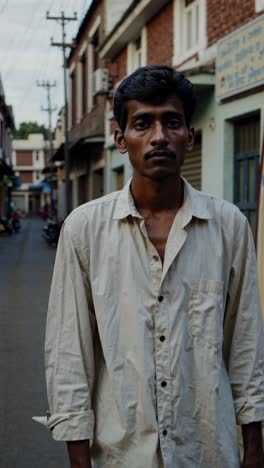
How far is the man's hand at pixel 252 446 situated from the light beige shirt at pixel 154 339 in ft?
0.10

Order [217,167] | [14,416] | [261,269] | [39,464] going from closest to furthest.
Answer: [39,464], [14,416], [261,269], [217,167]

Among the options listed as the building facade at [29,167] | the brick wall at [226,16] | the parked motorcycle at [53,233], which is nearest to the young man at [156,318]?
the brick wall at [226,16]

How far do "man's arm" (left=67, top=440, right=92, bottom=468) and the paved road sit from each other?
233 cm

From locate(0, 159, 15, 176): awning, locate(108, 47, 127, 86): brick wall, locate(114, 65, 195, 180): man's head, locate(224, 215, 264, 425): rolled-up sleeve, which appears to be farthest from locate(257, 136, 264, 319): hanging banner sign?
locate(0, 159, 15, 176): awning

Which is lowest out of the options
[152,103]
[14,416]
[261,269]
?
[14,416]

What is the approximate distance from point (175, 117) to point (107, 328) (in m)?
0.65

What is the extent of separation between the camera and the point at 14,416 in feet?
16.0

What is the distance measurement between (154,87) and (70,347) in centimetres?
79

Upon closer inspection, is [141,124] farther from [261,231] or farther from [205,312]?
[261,231]

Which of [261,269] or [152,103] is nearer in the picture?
[152,103]

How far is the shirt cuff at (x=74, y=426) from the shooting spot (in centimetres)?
185

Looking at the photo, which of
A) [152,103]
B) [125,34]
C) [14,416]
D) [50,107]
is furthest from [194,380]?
[50,107]

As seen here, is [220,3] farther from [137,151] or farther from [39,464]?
[137,151]

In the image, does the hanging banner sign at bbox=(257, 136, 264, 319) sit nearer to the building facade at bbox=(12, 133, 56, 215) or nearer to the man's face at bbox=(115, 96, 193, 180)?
the man's face at bbox=(115, 96, 193, 180)
